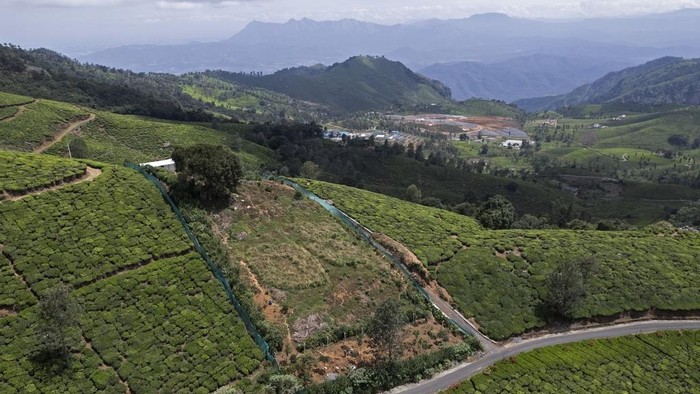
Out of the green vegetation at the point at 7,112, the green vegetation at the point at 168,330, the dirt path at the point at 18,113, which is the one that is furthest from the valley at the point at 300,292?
the green vegetation at the point at 7,112

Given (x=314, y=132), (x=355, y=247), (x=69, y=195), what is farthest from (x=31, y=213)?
(x=314, y=132)

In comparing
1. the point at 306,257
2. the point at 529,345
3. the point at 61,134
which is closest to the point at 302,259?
the point at 306,257

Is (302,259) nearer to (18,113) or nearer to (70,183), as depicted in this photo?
(70,183)


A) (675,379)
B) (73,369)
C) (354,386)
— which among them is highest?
(73,369)

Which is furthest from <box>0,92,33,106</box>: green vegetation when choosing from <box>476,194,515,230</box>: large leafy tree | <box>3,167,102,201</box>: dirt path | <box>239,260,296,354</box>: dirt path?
<box>476,194,515,230</box>: large leafy tree

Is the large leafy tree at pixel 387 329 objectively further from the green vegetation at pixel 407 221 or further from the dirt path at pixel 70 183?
the dirt path at pixel 70 183

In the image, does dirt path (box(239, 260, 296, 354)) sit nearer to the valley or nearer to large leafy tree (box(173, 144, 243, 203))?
the valley

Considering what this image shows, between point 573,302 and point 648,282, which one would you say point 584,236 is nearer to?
point 648,282
